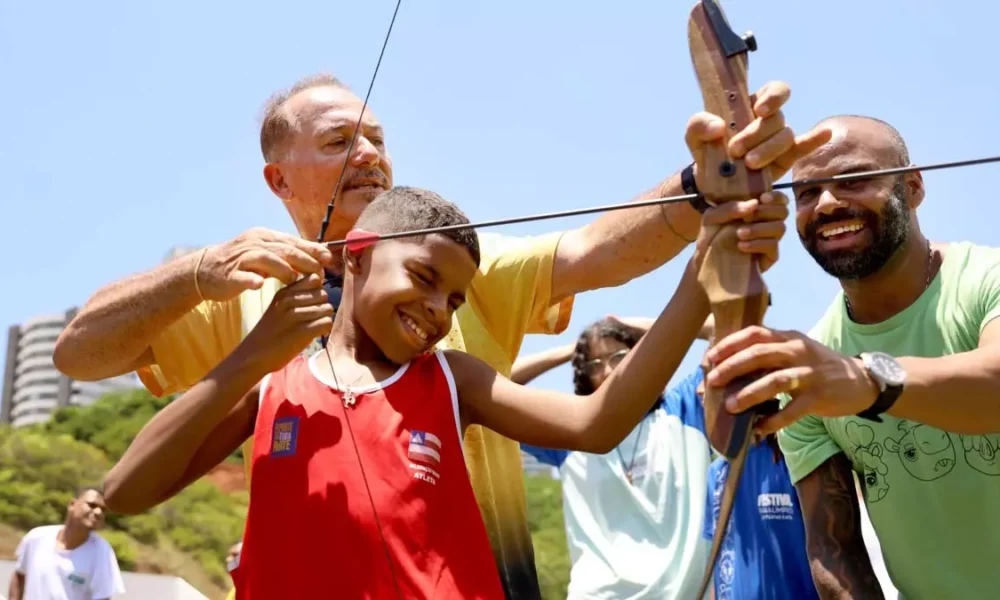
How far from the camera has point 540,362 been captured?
7027mm

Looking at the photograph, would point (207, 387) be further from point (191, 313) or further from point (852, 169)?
point (852, 169)

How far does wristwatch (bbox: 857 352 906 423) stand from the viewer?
2.44 meters

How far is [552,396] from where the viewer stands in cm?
272

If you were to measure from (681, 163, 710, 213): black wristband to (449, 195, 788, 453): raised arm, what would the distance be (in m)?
0.11

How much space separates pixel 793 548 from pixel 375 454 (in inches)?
86.0

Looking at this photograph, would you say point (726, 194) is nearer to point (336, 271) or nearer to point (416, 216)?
point (416, 216)

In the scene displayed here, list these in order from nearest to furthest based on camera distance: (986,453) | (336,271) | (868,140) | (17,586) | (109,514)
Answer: (986,453), (336,271), (868,140), (17,586), (109,514)

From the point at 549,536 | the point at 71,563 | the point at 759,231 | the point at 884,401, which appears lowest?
the point at 884,401

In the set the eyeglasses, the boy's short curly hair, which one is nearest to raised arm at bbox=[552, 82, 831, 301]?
the boy's short curly hair

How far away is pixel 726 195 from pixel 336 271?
141 centimetres

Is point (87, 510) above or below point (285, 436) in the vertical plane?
above

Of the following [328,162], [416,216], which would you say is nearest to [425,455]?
[416,216]

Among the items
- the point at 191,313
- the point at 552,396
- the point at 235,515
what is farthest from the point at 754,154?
the point at 235,515

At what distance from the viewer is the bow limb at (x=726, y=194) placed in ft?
7.25
